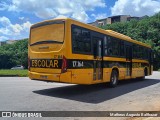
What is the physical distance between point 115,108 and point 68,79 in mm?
2609

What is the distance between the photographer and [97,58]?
13.8 meters

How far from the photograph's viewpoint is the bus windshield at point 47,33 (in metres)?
11.8

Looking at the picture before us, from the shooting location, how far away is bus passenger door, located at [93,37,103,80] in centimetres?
1355

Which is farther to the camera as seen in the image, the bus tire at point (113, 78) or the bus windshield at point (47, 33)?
the bus tire at point (113, 78)

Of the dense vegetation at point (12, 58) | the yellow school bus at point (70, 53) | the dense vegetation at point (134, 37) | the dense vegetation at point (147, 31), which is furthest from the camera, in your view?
the dense vegetation at point (12, 58)

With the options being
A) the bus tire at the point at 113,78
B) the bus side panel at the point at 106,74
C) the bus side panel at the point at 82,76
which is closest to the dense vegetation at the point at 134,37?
the bus tire at the point at 113,78

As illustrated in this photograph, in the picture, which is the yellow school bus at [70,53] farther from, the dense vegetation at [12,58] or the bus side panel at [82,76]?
the dense vegetation at [12,58]

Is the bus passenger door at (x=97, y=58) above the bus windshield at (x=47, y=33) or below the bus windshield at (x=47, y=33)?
below

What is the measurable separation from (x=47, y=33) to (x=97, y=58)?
115 inches

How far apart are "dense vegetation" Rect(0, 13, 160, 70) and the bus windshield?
45272 millimetres

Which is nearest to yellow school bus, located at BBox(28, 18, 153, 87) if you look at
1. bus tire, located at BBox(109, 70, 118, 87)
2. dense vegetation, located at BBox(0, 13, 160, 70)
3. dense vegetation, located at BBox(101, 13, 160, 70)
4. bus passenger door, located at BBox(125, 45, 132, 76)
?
bus tire, located at BBox(109, 70, 118, 87)

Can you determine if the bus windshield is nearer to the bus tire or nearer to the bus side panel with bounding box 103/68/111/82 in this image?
the bus side panel with bounding box 103/68/111/82

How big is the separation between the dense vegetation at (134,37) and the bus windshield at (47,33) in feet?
149

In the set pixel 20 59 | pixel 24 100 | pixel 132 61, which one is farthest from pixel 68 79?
pixel 20 59
